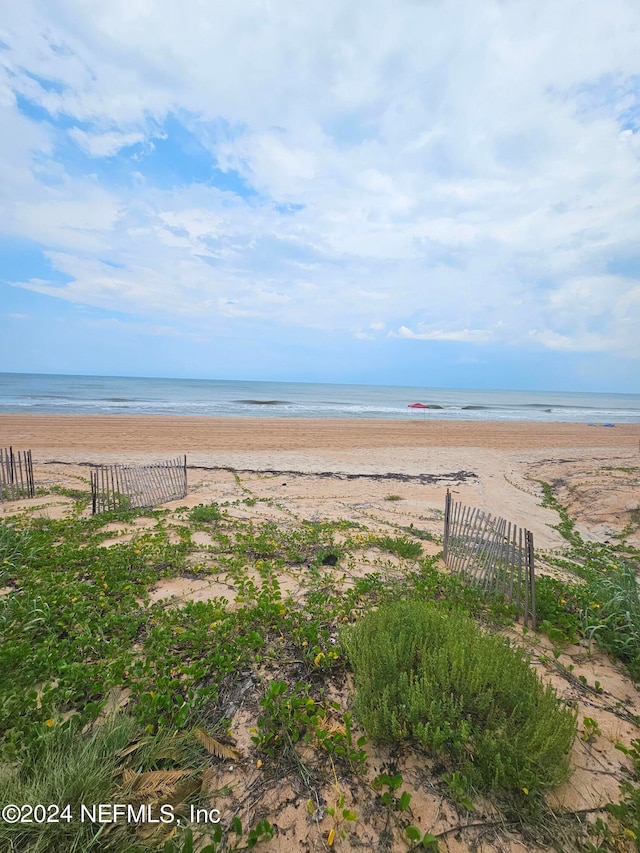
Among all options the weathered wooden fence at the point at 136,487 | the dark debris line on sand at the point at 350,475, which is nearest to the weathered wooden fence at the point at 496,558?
the dark debris line on sand at the point at 350,475

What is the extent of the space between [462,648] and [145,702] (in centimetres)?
268

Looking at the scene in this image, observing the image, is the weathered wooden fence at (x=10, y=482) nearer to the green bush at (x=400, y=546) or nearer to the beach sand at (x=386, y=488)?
the beach sand at (x=386, y=488)

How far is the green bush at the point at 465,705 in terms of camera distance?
2.66 meters

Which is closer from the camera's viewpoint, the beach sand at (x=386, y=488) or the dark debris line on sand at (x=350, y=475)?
the beach sand at (x=386, y=488)

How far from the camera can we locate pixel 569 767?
286cm

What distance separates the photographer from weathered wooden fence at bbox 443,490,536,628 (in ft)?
17.0

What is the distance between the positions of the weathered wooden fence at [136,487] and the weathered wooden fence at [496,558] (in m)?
7.08

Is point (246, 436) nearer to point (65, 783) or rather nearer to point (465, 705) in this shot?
point (465, 705)

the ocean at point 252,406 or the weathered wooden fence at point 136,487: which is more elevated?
the weathered wooden fence at point 136,487

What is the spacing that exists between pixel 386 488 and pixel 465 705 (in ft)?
31.3

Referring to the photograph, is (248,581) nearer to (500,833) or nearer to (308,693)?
(308,693)

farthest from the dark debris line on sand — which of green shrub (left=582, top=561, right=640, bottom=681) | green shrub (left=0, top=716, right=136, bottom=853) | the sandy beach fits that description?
green shrub (left=0, top=716, right=136, bottom=853)

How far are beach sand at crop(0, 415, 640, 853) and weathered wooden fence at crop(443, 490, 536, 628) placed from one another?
606 millimetres

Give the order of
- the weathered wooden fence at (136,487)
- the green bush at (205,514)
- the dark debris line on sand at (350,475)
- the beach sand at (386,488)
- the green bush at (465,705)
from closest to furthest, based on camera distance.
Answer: the green bush at (465,705)
the beach sand at (386,488)
the green bush at (205,514)
the weathered wooden fence at (136,487)
the dark debris line on sand at (350,475)
